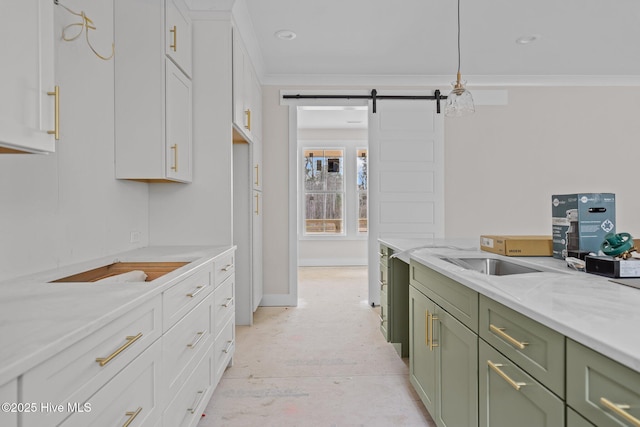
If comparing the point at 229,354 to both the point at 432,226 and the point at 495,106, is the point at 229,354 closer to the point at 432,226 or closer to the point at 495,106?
the point at 432,226

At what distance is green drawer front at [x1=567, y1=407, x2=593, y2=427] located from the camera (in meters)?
0.77

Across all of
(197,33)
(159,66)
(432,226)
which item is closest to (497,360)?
(159,66)

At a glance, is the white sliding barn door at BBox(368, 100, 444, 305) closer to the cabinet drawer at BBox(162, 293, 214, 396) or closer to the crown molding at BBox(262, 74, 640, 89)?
the crown molding at BBox(262, 74, 640, 89)

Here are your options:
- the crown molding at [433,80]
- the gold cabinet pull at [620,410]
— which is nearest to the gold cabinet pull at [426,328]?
the gold cabinet pull at [620,410]

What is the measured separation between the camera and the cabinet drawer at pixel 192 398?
4.78 ft

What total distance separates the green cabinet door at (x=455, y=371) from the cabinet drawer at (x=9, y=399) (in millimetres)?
1293

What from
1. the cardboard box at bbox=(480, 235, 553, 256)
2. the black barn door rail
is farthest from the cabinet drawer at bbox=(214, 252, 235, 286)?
the black barn door rail

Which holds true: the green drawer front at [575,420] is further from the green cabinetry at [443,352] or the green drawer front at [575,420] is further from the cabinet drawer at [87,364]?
the cabinet drawer at [87,364]

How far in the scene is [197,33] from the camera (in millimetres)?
2650

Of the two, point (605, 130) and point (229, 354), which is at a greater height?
point (605, 130)

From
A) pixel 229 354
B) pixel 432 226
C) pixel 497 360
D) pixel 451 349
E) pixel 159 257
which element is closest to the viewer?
pixel 497 360

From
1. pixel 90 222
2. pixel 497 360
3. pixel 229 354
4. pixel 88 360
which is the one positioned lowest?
pixel 229 354

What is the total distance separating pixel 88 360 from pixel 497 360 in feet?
3.84

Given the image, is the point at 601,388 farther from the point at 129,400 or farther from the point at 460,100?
the point at 460,100
